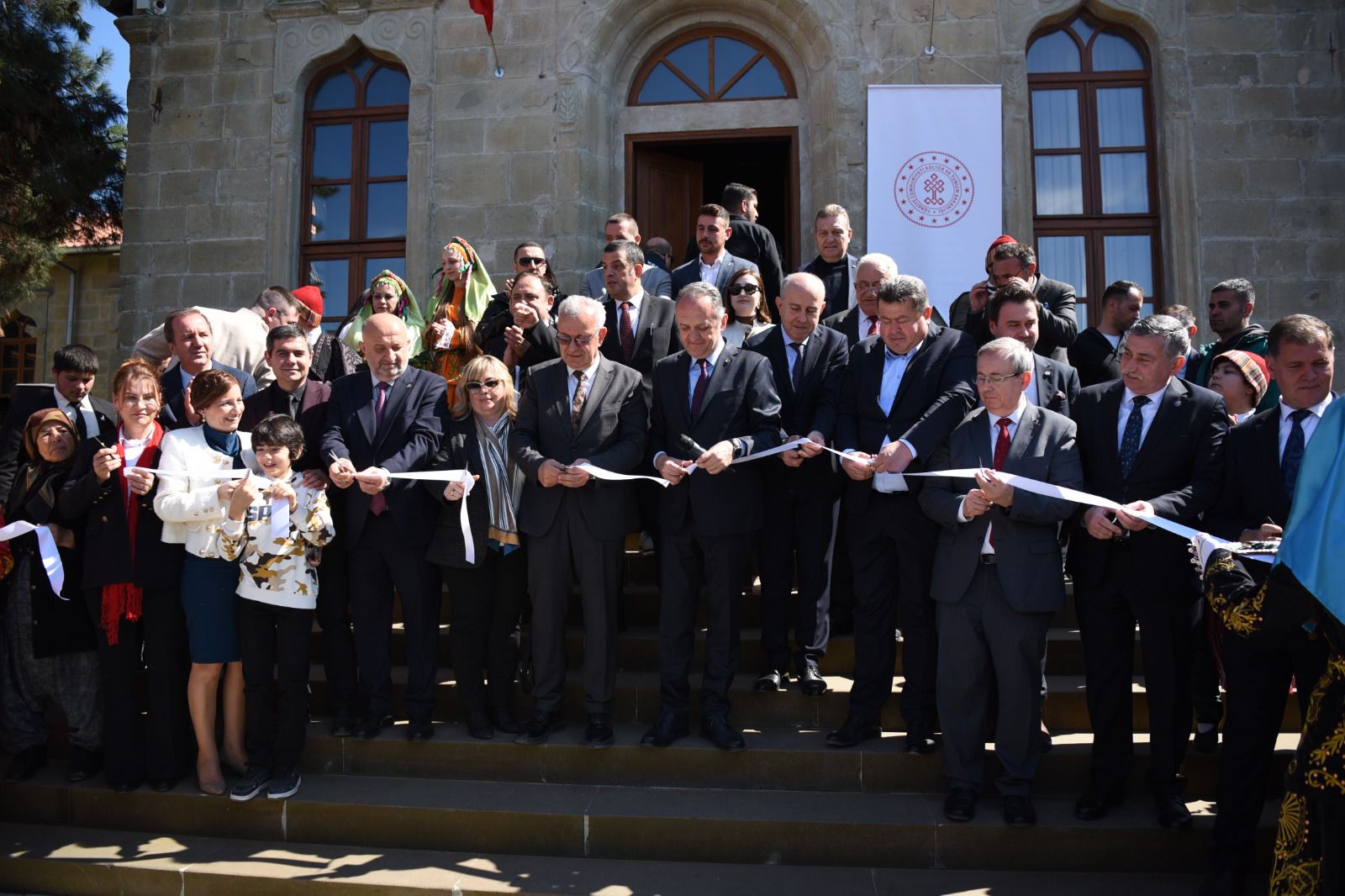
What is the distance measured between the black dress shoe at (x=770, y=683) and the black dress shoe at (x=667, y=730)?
17.4 inches

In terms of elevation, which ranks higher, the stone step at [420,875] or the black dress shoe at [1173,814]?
the black dress shoe at [1173,814]

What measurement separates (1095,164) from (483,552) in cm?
740

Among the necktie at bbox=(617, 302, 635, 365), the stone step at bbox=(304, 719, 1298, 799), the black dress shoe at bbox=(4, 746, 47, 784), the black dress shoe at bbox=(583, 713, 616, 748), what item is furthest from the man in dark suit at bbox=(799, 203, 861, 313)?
the black dress shoe at bbox=(4, 746, 47, 784)

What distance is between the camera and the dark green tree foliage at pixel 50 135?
1175cm

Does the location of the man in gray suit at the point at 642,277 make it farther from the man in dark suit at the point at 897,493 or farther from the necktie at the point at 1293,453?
the necktie at the point at 1293,453

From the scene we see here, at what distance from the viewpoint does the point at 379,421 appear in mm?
5352

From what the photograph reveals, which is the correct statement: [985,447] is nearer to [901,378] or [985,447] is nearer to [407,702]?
[901,378]

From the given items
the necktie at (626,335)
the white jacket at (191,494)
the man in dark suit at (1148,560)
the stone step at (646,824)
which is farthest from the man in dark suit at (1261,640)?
the white jacket at (191,494)

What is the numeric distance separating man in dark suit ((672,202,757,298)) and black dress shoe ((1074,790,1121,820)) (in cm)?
372

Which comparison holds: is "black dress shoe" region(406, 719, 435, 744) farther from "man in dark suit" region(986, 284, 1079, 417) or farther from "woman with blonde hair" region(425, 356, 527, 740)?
"man in dark suit" region(986, 284, 1079, 417)

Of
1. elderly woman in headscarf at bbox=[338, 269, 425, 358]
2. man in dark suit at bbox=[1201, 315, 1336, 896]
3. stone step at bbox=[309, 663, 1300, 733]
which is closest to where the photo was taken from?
man in dark suit at bbox=[1201, 315, 1336, 896]

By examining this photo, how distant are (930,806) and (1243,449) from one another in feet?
6.69

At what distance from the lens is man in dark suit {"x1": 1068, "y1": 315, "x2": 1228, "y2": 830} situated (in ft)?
14.3

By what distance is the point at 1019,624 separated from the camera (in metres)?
4.38
